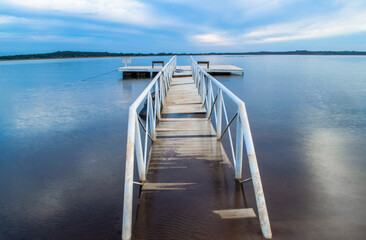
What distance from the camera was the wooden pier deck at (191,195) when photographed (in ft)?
8.37

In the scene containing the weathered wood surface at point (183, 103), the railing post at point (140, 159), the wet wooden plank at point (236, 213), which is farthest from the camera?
the weathered wood surface at point (183, 103)

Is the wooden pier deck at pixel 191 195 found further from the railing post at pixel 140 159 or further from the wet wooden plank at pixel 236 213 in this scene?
the railing post at pixel 140 159

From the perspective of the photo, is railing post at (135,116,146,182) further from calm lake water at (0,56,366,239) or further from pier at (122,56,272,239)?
calm lake water at (0,56,366,239)

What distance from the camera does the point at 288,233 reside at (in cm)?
288

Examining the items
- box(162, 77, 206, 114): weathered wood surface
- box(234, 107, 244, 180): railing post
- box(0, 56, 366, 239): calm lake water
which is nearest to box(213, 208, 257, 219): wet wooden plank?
box(0, 56, 366, 239): calm lake water

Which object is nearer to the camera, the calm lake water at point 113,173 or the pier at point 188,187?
the pier at point 188,187

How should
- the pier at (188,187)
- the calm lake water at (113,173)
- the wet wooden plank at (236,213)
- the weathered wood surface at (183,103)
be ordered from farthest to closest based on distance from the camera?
the weathered wood surface at (183,103) → the calm lake water at (113,173) → the wet wooden plank at (236,213) → the pier at (188,187)

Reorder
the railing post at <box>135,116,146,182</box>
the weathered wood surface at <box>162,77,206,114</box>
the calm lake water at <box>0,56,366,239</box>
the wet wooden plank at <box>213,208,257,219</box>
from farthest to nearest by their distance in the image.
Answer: the weathered wood surface at <box>162,77,206,114</box>, the calm lake water at <box>0,56,366,239</box>, the railing post at <box>135,116,146,182</box>, the wet wooden plank at <box>213,208,257,219</box>

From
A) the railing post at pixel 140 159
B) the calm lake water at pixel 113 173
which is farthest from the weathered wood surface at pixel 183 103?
the railing post at pixel 140 159

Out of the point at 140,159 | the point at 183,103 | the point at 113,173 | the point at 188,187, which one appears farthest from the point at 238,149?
the point at 183,103

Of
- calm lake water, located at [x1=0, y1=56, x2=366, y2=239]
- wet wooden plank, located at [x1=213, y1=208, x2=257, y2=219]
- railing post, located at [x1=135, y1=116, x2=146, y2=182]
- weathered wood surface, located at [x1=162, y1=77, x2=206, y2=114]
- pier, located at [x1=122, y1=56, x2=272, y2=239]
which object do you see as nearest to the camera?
pier, located at [x1=122, y1=56, x2=272, y2=239]

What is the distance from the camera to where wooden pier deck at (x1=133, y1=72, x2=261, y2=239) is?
2.55 meters

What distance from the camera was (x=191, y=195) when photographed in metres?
3.19

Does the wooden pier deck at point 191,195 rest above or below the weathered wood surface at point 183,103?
below
